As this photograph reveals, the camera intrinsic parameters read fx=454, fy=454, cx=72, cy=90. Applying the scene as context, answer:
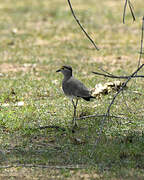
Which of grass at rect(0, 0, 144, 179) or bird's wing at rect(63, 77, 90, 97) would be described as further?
bird's wing at rect(63, 77, 90, 97)

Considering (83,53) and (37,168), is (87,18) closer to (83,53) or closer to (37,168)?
(83,53)

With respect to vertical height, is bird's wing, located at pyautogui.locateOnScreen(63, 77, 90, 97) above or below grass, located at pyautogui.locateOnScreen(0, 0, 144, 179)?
above

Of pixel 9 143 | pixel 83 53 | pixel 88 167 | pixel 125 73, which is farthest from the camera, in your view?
pixel 83 53

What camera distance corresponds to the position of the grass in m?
4.25

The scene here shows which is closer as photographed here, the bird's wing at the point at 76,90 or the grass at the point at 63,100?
the grass at the point at 63,100

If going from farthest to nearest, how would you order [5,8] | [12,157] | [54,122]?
[5,8] < [54,122] < [12,157]

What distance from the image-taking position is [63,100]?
6305mm

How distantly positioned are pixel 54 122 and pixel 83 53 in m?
4.09

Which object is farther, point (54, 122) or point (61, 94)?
point (61, 94)

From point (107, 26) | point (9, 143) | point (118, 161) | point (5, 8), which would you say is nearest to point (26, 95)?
point (9, 143)

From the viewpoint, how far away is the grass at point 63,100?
4.25 m

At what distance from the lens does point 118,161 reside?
422cm

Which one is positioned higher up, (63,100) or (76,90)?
(76,90)

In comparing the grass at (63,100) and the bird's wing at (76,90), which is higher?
the bird's wing at (76,90)
